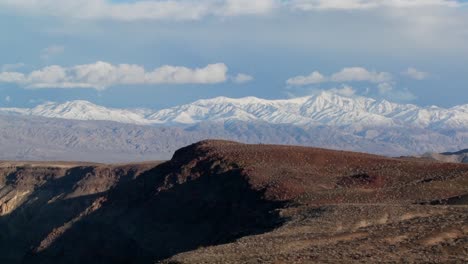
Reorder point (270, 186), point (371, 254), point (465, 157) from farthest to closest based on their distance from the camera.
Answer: point (465, 157), point (270, 186), point (371, 254)

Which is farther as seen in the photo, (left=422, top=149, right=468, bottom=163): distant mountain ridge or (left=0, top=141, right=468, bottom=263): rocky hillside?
(left=422, top=149, right=468, bottom=163): distant mountain ridge

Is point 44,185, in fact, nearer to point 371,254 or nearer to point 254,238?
point 254,238

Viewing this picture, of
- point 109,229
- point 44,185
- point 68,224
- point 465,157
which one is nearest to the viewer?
point 109,229

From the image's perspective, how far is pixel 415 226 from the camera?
42906mm

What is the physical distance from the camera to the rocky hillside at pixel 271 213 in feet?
128

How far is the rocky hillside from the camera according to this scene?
39.1 metres

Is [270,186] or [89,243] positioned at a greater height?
[270,186]

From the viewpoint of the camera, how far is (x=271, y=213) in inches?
2199

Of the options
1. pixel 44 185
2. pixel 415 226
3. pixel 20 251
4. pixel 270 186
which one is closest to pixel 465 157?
pixel 44 185

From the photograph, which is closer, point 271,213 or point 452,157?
point 271,213

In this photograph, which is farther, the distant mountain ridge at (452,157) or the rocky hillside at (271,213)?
the distant mountain ridge at (452,157)

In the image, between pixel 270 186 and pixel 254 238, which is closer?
pixel 254 238

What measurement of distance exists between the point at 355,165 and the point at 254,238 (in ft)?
105

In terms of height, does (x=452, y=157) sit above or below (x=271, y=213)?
above
